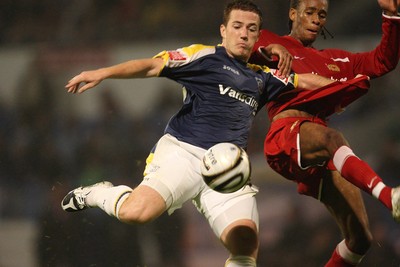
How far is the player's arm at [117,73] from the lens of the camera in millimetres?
3783

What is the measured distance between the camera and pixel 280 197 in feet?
20.4

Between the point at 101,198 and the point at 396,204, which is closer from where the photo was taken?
the point at 396,204

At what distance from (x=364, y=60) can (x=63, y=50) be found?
260 centimetres

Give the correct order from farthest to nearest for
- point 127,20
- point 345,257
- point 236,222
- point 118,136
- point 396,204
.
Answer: point 127,20
point 118,136
point 345,257
point 236,222
point 396,204

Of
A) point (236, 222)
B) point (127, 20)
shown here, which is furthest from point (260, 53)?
point (127, 20)

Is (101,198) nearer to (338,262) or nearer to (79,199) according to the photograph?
(79,199)

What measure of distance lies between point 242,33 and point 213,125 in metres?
0.49

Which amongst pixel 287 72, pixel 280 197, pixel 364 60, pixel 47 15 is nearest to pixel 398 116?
pixel 280 197

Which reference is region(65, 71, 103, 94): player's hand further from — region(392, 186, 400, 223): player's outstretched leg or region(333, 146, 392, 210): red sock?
region(392, 186, 400, 223): player's outstretched leg

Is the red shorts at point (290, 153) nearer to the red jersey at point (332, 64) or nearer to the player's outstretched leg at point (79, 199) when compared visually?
the red jersey at point (332, 64)

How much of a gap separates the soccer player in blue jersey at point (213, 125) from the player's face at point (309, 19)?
358 millimetres

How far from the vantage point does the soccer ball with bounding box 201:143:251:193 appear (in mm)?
3859

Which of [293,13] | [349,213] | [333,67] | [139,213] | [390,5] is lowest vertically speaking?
[349,213]

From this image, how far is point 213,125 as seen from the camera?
4.26 meters
